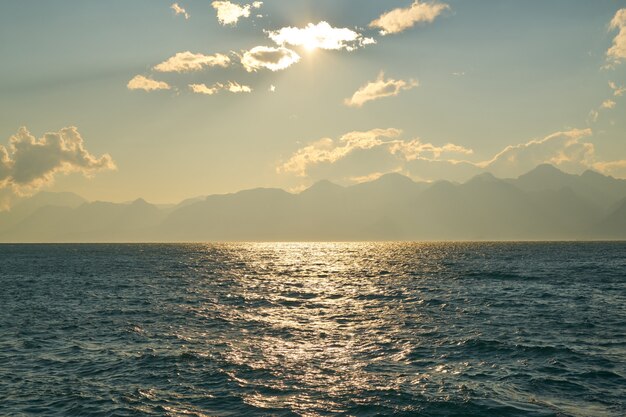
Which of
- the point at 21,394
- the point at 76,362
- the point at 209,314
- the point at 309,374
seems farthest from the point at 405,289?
the point at 21,394

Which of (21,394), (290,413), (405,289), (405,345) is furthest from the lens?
(405,289)

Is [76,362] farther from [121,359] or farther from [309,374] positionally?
[309,374]

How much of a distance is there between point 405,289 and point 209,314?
29.2m

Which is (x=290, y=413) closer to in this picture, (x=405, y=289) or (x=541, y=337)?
(x=541, y=337)

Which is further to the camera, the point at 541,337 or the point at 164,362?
the point at 541,337

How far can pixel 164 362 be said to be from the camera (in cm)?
2734

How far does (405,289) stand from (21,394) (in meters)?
48.4

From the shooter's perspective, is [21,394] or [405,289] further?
[405,289]

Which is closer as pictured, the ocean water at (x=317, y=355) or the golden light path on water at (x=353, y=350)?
the ocean water at (x=317, y=355)

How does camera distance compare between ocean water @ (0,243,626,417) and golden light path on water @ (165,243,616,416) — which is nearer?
ocean water @ (0,243,626,417)

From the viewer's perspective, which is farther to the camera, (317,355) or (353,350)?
(353,350)

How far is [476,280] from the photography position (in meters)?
72.4

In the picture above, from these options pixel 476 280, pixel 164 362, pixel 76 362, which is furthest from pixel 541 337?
pixel 476 280

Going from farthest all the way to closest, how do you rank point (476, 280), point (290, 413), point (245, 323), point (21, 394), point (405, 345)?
point (476, 280), point (245, 323), point (405, 345), point (21, 394), point (290, 413)
